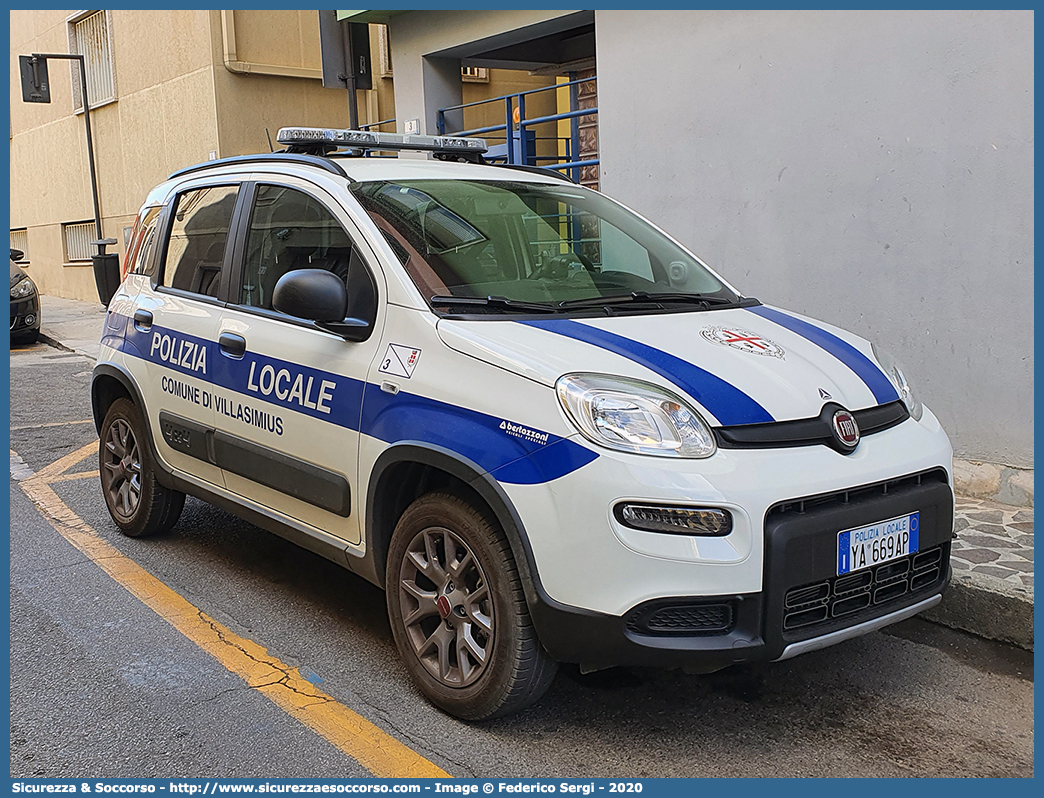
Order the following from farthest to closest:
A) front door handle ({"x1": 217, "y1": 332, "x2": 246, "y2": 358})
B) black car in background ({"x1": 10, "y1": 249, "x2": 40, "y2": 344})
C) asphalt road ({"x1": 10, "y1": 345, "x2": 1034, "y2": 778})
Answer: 1. black car in background ({"x1": 10, "y1": 249, "x2": 40, "y2": 344})
2. front door handle ({"x1": 217, "y1": 332, "x2": 246, "y2": 358})
3. asphalt road ({"x1": 10, "y1": 345, "x2": 1034, "y2": 778})

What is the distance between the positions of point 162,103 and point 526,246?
14.3 m

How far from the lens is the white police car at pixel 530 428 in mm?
3088

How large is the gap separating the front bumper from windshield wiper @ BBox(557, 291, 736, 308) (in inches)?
44.0

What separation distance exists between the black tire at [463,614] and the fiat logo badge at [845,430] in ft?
3.54

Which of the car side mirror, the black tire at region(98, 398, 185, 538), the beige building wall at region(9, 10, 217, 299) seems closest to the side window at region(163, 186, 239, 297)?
the black tire at region(98, 398, 185, 538)

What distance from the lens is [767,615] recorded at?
3100 millimetres

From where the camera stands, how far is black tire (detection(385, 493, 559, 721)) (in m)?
3.28

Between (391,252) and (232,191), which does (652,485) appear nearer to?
(391,252)

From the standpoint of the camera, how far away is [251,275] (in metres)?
4.57

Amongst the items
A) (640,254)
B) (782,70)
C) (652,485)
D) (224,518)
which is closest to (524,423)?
(652,485)

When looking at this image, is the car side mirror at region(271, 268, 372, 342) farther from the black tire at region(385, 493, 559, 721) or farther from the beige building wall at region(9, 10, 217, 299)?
the beige building wall at region(9, 10, 217, 299)

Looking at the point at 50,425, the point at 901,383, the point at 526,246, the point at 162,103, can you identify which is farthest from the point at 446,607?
the point at 162,103

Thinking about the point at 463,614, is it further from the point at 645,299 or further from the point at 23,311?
the point at 23,311

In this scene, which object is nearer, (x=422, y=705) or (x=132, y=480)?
(x=422, y=705)
